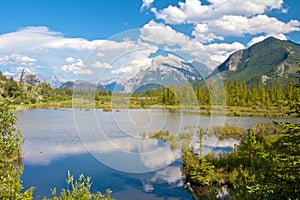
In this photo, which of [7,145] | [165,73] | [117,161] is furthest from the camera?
[117,161]

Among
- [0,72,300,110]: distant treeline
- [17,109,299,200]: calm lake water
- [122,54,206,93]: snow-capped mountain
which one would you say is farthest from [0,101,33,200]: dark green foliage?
[17,109,299,200]: calm lake water

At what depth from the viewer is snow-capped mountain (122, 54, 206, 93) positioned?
19453 millimetres

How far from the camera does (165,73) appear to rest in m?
22.1

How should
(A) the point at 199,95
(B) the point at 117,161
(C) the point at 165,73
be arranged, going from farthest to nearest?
(A) the point at 199,95 → (B) the point at 117,161 → (C) the point at 165,73

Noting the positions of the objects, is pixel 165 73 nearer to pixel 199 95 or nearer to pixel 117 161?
pixel 117 161

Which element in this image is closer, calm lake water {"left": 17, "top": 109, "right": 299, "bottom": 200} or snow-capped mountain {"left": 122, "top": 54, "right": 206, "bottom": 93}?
snow-capped mountain {"left": 122, "top": 54, "right": 206, "bottom": 93}

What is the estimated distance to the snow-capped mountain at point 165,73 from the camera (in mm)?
19453

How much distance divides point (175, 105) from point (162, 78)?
135 feet

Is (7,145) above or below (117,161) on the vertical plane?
above

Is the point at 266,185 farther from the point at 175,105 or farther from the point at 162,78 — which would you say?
the point at 175,105

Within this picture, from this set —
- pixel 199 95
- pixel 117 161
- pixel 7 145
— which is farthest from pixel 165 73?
pixel 199 95

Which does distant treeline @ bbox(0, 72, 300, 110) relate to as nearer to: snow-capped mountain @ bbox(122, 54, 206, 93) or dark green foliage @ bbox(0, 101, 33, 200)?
snow-capped mountain @ bbox(122, 54, 206, 93)

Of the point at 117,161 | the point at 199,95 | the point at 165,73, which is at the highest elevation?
the point at 165,73

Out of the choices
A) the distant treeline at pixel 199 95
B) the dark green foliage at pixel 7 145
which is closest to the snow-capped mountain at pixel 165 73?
the distant treeline at pixel 199 95
